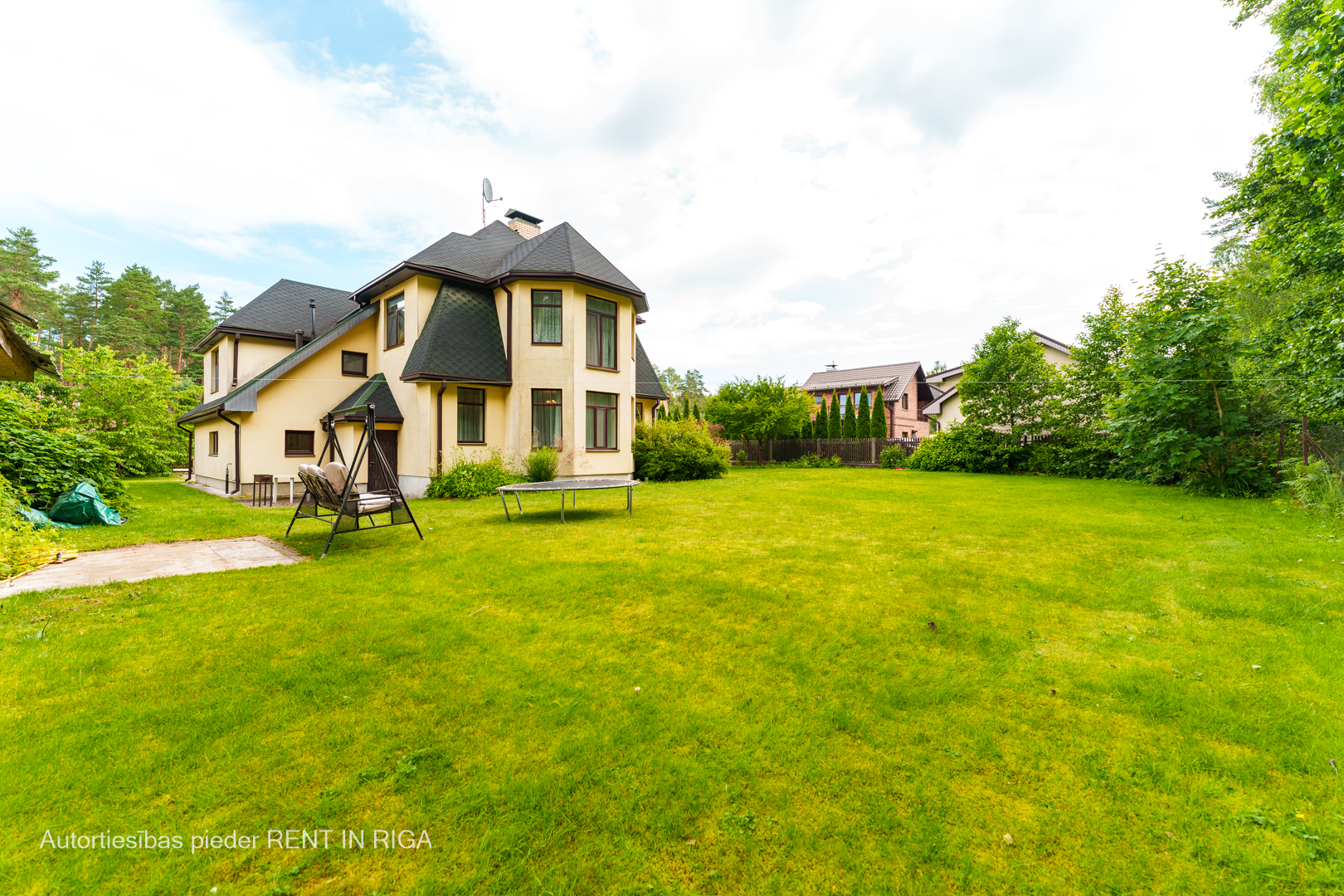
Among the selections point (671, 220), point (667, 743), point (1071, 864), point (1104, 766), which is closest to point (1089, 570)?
point (1104, 766)

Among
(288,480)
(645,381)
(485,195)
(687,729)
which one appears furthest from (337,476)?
(485,195)

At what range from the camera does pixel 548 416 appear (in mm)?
15289

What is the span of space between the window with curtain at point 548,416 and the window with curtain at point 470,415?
5.36ft

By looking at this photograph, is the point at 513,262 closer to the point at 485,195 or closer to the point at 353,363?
the point at 353,363

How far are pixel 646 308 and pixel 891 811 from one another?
57.4 ft

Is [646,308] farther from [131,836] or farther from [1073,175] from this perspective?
[131,836]

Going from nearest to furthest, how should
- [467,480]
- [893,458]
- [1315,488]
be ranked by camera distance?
[1315,488]
[467,480]
[893,458]

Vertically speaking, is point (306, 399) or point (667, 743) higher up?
point (306, 399)

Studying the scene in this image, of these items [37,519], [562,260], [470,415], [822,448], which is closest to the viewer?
[37,519]

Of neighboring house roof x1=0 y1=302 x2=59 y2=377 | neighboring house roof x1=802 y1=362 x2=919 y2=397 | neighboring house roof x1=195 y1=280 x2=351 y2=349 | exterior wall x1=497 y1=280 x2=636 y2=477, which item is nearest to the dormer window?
exterior wall x1=497 y1=280 x2=636 y2=477

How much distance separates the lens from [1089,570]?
5820mm

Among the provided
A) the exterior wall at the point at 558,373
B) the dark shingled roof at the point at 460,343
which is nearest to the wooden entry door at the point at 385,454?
the dark shingled roof at the point at 460,343

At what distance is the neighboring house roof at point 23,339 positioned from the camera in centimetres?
611

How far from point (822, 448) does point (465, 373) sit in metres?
22.3
